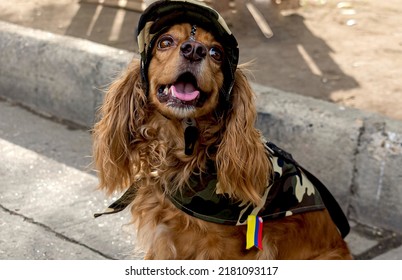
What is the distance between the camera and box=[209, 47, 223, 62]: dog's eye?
138 inches

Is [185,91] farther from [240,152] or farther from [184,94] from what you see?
[240,152]

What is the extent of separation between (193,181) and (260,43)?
338cm

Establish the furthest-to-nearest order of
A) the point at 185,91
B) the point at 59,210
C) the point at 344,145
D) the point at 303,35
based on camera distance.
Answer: the point at 303,35 → the point at 59,210 → the point at 344,145 → the point at 185,91

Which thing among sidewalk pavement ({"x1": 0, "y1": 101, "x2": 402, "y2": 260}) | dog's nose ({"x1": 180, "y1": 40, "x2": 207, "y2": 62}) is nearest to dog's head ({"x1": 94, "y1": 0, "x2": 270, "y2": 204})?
dog's nose ({"x1": 180, "y1": 40, "x2": 207, "y2": 62})

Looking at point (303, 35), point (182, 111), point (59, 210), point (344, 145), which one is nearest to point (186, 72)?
point (182, 111)

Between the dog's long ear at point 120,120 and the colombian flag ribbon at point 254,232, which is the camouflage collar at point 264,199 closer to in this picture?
the colombian flag ribbon at point 254,232

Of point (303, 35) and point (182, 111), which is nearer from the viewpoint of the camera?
point (182, 111)

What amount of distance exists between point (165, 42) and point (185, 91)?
0.69 feet

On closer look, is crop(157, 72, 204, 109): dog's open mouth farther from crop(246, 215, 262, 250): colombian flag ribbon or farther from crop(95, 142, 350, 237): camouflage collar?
crop(246, 215, 262, 250): colombian flag ribbon

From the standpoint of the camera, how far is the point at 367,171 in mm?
4637

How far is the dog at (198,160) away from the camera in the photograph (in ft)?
11.5

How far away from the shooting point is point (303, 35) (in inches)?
282
